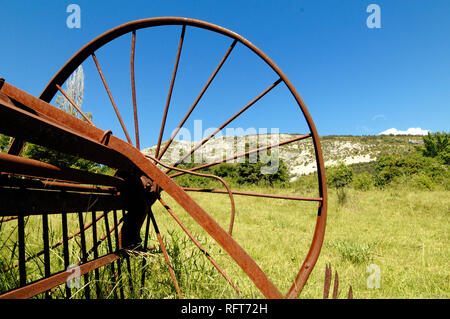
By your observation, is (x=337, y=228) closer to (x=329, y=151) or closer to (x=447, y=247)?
(x=447, y=247)

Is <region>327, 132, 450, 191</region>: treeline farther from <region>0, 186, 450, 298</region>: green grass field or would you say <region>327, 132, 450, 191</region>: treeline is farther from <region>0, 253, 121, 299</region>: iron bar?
<region>0, 253, 121, 299</region>: iron bar

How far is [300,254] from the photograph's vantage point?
2.89 m

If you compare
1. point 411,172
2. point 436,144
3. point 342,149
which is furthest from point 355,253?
point 342,149

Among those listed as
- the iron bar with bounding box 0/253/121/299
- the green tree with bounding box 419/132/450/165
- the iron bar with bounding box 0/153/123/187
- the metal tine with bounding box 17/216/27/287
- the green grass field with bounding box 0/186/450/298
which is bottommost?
the green grass field with bounding box 0/186/450/298

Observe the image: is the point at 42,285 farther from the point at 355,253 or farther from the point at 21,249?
the point at 355,253

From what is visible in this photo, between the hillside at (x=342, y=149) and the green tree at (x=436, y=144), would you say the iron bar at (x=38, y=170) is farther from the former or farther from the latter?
the hillside at (x=342, y=149)

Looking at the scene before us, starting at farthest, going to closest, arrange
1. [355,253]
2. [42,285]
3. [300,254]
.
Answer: [300,254], [355,253], [42,285]

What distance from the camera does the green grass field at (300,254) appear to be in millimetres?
1651

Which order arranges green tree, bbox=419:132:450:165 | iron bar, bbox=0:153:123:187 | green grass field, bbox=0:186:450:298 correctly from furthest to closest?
green tree, bbox=419:132:450:165
green grass field, bbox=0:186:450:298
iron bar, bbox=0:153:123:187

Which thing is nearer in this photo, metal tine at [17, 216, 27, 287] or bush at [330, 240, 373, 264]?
metal tine at [17, 216, 27, 287]

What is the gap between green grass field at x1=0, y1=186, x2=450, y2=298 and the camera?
165cm

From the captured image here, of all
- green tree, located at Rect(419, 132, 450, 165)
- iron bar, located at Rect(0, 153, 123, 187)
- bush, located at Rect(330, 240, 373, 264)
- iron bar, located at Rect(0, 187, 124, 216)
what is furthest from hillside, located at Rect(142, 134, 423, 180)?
iron bar, located at Rect(0, 153, 123, 187)

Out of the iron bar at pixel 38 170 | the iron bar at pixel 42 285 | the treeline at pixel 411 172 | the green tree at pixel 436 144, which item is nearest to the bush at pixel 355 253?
the iron bar at pixel 42 285
